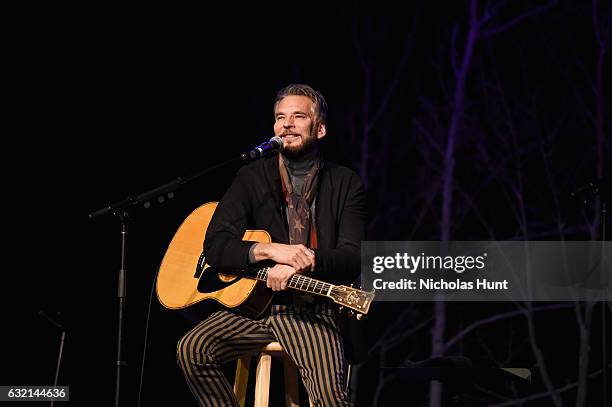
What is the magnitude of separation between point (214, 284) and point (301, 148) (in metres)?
0.73

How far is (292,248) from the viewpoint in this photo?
321cm

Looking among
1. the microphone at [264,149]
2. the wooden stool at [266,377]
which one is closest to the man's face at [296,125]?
the microphone at [264,149]

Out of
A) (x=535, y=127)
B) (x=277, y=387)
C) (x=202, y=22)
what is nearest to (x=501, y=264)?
(x=535, y=127)

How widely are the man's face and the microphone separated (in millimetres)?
239

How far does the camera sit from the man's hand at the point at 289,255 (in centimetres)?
316

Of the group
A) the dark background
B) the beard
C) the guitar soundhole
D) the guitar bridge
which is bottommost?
the guitar soundhole

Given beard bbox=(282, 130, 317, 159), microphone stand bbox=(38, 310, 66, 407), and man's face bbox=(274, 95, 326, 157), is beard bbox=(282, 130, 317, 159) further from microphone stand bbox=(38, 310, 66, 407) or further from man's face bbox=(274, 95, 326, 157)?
A: microphone stand bbox=(38, 310, 66, 407)

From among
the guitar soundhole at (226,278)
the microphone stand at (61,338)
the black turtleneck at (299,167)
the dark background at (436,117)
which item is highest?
the dark background at (436,117)

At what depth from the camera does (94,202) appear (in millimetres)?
5203

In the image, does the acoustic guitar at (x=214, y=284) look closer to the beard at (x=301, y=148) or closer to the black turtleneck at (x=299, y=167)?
the black turtleneck at (x=299, y=167)

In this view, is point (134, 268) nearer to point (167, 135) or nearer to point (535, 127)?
point (167, 135)

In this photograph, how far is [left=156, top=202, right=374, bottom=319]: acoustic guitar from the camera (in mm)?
3152

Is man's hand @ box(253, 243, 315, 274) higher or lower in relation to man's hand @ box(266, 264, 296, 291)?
higher

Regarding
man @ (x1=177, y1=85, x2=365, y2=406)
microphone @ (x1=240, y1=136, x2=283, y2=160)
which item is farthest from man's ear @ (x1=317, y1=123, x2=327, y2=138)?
microphone @ (x1=240, y1=136, x2=283, y2=160)
